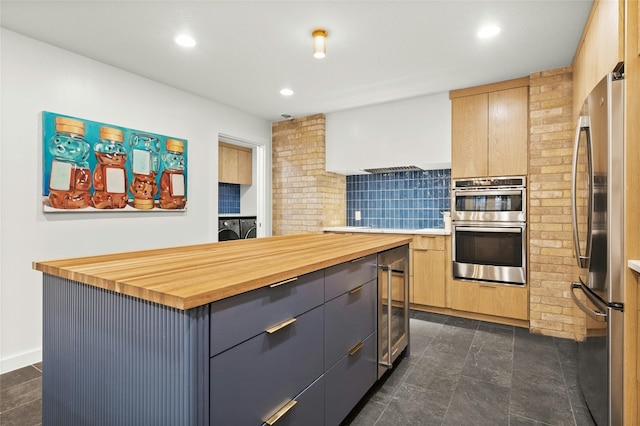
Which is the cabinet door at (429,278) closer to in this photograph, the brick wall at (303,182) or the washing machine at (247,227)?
the brick wall at (303,182)

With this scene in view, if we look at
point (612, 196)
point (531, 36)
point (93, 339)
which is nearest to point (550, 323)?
point (612, 196)

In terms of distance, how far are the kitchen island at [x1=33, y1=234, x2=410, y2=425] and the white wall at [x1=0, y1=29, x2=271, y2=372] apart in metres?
1.55

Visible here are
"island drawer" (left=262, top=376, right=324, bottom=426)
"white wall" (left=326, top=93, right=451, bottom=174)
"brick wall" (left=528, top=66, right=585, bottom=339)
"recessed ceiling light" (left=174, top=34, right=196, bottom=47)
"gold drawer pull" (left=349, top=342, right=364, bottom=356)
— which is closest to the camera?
"island drawer" (left=262, top=376, right=324, bottom=426)

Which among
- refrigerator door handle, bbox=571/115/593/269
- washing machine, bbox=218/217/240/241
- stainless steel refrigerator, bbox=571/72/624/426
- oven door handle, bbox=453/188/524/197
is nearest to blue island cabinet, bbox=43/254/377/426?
stainless steel refrigerator, bbox=571/72/624/426

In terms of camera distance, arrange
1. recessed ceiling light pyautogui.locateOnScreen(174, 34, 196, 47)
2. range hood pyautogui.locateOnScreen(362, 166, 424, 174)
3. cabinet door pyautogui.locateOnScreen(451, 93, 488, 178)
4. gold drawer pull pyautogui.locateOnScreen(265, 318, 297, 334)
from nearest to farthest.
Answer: gold drawer pull pyautogui.locateOnScreen(265, 318, 297, 334)
recessed ceiling light pyautogui.locateOnScreen(174, 34, 196, 47)
cabinet door pyautogui.locateOnScreen(451, 93, 488, 178)
range hood pyautogui.locateOnScreen(362, 166, 424, 174)

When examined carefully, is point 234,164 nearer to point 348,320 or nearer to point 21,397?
point 21,397

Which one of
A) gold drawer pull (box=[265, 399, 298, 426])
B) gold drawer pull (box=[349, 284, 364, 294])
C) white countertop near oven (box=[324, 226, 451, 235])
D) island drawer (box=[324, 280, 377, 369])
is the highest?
white countertop near oven (box=[324, 226, 451, 235])

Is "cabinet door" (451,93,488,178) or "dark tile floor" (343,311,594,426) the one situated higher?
"cabinet door" (451,93,488,178)

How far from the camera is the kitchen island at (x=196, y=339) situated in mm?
900

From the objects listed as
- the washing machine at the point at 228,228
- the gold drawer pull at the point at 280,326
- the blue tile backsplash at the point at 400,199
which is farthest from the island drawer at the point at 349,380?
the washing machine at the point at 228,228

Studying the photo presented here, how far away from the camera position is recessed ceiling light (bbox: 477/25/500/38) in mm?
2377

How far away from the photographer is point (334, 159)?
442 cm

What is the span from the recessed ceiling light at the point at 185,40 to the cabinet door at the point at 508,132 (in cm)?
281

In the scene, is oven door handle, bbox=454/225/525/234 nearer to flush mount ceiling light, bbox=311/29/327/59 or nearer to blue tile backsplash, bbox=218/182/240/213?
flush mount ceiling light, bbox=311/29/327/59
